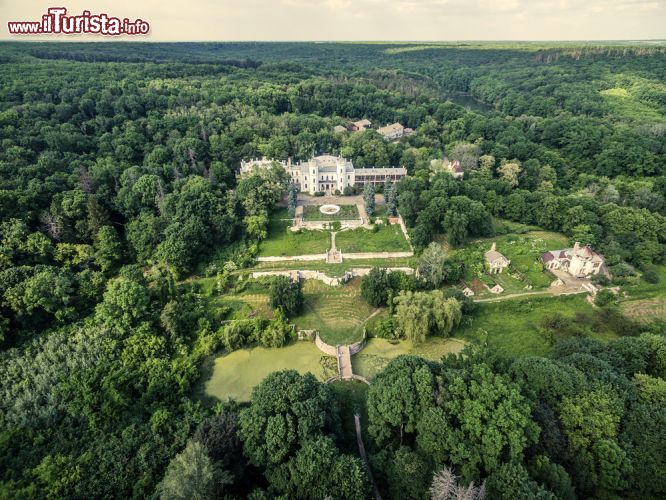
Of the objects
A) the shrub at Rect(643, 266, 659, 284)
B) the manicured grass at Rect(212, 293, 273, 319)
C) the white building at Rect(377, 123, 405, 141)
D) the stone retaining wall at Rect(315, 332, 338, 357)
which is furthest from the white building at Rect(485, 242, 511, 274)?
the white building at Rect(377, 123, 405, 141)

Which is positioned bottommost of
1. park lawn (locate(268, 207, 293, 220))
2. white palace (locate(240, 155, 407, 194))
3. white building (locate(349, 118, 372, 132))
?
park lawn (locate(268, 207, 293, 220))

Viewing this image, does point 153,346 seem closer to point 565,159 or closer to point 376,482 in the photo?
point 376,482

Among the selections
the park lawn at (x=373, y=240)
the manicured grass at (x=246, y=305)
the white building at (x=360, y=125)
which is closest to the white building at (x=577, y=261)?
the park lawn at (x=373, y=240)

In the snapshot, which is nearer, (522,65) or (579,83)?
(579,83)

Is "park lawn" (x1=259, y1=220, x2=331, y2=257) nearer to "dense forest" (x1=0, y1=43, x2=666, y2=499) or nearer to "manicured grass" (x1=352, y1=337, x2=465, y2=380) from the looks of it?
"dense forest" (x1=0, y1=43, x2=666, y2=499)

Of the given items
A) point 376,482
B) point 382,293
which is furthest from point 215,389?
point 382,293

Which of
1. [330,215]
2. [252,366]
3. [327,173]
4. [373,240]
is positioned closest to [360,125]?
[327,173]

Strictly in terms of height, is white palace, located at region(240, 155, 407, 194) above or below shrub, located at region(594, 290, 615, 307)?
above
